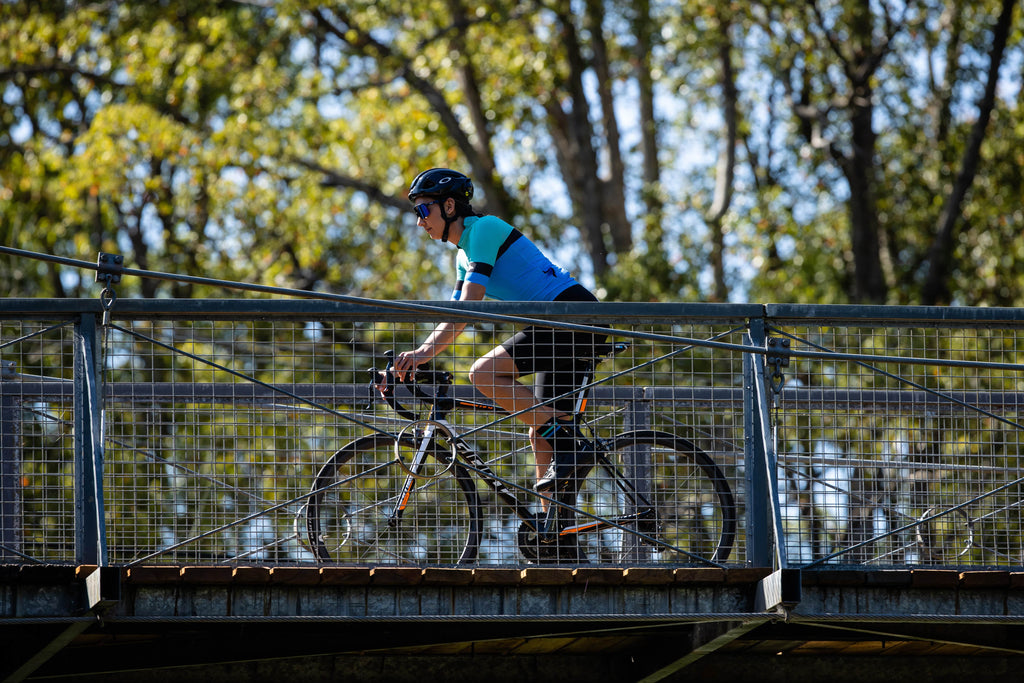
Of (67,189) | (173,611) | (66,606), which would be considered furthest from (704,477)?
(67,189)

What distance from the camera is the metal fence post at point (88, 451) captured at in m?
6.16

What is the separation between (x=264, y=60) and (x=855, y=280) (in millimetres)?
8586

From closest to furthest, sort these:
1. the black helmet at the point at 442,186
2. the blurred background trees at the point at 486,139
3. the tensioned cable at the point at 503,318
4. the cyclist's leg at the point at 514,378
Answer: the tensioned cable at the point at 503,318, the cyclist's leg at the point at 514,378, the black helmet at the point at 442,186, the blurred background trees at the point at 486,139

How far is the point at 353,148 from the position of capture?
20.2 m

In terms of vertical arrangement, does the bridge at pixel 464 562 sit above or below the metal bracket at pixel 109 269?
below

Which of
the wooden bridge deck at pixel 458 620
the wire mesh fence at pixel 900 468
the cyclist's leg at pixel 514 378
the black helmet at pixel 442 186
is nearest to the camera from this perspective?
the wooden bridge deck at pixel 458 620

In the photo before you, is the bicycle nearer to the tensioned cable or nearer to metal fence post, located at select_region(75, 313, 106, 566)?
the tensioned cable

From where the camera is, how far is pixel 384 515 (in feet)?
22.7

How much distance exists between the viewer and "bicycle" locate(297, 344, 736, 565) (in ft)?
22.2

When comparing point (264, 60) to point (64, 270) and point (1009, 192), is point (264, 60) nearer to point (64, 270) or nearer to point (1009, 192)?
point (64, 270)

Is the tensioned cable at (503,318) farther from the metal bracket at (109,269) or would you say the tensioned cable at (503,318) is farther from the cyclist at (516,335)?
the cyclist at (516,335)

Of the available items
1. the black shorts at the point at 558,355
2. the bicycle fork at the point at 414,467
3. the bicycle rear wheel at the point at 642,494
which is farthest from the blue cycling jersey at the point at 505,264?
the bicycle rear wheel at the point at 642,494

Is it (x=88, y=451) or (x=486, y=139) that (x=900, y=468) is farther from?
(x=486, y=139)

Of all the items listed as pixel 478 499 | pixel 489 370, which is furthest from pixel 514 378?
pixel 478 499
